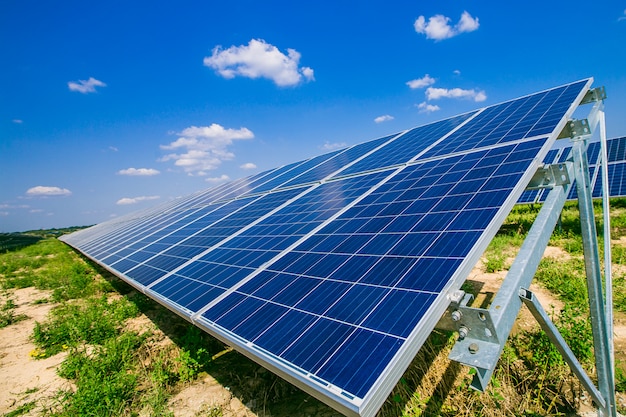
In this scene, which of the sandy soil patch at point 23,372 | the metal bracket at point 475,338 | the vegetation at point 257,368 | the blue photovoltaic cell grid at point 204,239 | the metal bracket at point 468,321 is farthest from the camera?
the blue photovoltaic cell grid at point 204,239

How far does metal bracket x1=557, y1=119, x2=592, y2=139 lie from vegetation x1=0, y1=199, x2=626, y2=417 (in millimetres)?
3305

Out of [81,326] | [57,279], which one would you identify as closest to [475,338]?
[81,326]

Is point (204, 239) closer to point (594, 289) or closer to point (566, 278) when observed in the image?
point (594, 289)

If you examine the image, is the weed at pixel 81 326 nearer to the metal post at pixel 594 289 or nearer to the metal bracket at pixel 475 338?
the metal bracket at pixel 475 338

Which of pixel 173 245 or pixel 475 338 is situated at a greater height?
pixel 173 245

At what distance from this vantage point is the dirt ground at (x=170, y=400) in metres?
5.48

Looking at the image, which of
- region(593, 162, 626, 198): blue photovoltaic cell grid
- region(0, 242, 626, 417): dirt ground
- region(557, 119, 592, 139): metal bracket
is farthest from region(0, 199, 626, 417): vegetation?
region(593, 162, 626, 198): blue photovoltaic cell grid

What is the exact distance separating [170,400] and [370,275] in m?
4.90

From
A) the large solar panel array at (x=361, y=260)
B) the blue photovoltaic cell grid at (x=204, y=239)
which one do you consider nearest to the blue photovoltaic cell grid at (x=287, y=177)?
the blue photovoltaic cell grid at (x=204, y=239)

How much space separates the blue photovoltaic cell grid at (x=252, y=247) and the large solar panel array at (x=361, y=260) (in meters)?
0.04

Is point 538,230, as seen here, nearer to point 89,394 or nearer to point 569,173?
point 569,173

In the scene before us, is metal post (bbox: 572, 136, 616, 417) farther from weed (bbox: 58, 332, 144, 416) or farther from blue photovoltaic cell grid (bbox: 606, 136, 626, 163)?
blue photovoltaic cell grid (bbox: 606, 136, 626, 163)

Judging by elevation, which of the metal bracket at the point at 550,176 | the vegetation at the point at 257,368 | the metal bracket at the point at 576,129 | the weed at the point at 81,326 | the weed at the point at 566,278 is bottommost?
the weed at the point at 566,278

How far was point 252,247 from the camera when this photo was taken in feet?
20.8
